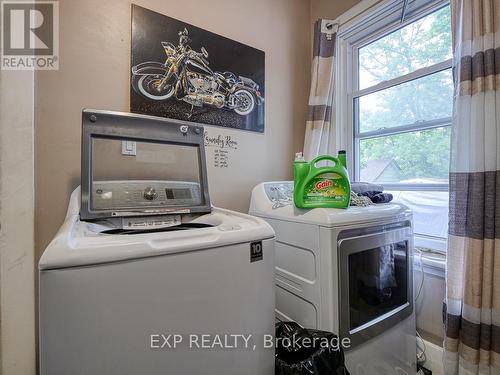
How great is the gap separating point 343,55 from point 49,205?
2.20 meters

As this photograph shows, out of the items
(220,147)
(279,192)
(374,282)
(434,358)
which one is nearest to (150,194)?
(220,147)

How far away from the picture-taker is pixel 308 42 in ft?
6.68

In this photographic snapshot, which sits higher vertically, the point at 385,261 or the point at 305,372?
the point at 385,261

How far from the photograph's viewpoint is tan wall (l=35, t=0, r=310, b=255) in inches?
43.6

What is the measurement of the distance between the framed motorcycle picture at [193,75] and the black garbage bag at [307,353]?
4.05ft

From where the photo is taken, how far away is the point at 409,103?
1.61 meters

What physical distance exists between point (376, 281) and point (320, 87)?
140cm

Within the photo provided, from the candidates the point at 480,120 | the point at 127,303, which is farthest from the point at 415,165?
the point at 127,303

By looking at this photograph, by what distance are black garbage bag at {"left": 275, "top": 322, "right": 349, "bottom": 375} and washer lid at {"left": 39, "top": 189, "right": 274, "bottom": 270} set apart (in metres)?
0.46

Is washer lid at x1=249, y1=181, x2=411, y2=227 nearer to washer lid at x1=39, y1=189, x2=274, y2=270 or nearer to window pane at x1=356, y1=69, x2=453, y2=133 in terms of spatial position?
washer lid at x1=39, y1=189, x2=274, y2=270

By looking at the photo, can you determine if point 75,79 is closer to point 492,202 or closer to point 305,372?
point 305,372

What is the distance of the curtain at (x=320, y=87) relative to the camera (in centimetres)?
181

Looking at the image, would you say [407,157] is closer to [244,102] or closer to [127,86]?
[244,102]

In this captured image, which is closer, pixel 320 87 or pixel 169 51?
pixel 169 51
